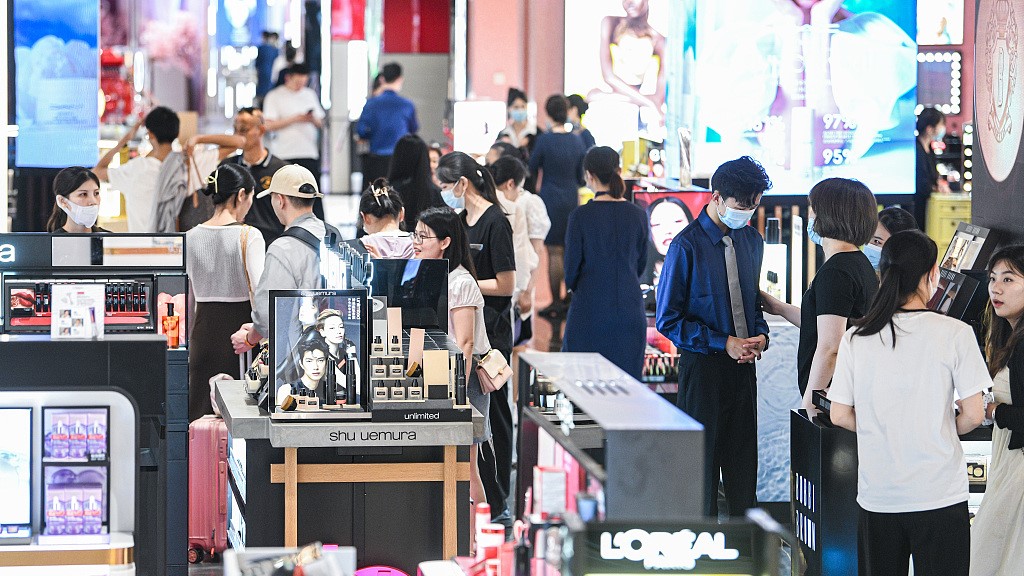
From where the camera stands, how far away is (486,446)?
6531 mm

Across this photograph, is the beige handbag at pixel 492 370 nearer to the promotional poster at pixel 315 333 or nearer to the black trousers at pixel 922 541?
the promotional poster at pixel 315 333

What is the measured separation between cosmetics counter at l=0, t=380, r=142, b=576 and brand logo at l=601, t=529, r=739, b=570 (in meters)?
1.97

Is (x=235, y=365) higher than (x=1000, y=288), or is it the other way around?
(x=1000, y=288)

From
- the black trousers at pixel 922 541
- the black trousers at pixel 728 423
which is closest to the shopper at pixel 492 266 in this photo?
the black trousers at pixel 728 423

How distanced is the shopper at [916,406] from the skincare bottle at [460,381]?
4.30 feet

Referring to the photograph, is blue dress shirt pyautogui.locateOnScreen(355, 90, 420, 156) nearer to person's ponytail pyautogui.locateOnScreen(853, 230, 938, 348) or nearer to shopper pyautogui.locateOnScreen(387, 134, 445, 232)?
shopper pyautogui.locateOnScreen(387, 134, 445, 232)

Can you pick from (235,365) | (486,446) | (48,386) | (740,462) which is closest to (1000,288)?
(740,462)

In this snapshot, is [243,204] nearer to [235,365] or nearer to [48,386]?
[235,365]

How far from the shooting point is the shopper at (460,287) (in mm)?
5637

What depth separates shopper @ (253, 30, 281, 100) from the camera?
882 inches

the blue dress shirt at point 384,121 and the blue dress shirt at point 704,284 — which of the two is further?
the blue dress shirt at point 384,121

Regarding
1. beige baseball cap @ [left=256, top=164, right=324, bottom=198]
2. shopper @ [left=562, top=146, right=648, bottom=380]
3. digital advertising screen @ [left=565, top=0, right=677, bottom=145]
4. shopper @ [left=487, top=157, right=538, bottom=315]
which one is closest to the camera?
beige baseball cap @ [left=256, top=164, right=324, bottom=198]

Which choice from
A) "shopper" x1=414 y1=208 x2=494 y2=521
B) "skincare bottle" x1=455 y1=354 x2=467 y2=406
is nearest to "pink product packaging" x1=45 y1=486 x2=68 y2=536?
"skincare bottle" x1=455 y1=354 x2=467 y2=406

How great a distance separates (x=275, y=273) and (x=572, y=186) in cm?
598
